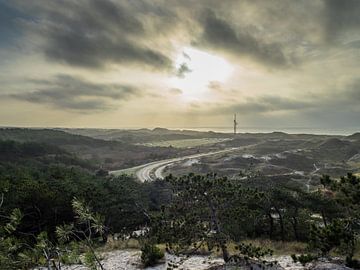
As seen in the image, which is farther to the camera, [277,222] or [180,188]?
[277,222]

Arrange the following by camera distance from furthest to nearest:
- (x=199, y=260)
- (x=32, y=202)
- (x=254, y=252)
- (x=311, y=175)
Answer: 1. (x=311, y=175)
2. (x=32, y=202)
3. (x=199, y=260)
4. (x=254, y=252)

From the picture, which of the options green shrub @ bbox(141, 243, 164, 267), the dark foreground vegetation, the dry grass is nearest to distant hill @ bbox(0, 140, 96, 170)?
the dark foreground vegetation

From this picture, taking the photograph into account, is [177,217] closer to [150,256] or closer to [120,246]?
[150,256]

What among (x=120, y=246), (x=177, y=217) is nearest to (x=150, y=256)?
(x=177, y=217)

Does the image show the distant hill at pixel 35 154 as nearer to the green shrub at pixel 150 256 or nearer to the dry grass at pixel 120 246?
the dry grass at pixel 120 246

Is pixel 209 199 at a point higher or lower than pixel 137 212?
higher

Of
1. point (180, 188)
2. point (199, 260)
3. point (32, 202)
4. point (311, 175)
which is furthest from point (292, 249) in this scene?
point (311, 175)

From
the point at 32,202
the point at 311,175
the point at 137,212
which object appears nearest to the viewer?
the point at 32,202

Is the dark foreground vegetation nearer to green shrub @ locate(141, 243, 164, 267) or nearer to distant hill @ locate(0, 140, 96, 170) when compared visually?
green shrub @ locate(141, 243, 164, 267)

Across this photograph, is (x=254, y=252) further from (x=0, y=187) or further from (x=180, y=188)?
(x=0, y=187)
